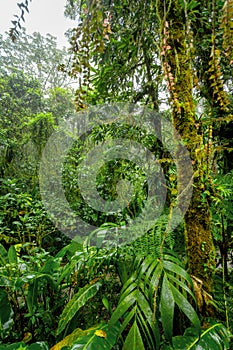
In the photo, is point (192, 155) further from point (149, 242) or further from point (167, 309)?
point (167, 309)

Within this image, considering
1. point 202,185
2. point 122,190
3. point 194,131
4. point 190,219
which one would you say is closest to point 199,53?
point 194,131

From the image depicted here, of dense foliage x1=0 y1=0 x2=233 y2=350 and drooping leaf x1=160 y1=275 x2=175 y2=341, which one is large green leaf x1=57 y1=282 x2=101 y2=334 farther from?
drooping leaf x1=160 y1=275 x2=175 y2=341

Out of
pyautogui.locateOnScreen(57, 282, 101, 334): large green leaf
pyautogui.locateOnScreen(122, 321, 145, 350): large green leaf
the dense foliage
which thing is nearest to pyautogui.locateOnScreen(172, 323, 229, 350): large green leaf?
the dense foliage

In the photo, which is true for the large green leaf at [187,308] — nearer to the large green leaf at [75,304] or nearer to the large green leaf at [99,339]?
the large green leaf at [99,339]

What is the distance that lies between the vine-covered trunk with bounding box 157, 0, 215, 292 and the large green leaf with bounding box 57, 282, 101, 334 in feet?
1.46

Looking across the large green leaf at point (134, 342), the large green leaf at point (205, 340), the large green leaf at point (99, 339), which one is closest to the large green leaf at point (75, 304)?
the large green leaf at point (99, 339)

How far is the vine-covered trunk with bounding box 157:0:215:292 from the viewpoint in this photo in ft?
3.20

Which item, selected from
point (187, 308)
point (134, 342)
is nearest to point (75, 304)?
point (134, 342)

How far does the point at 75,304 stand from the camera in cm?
100

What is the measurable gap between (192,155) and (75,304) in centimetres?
80

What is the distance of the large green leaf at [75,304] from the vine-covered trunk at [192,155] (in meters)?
0.45

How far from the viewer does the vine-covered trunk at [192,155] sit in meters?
0.97

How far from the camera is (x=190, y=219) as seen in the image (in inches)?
40.0

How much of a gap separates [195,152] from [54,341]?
1.17m
